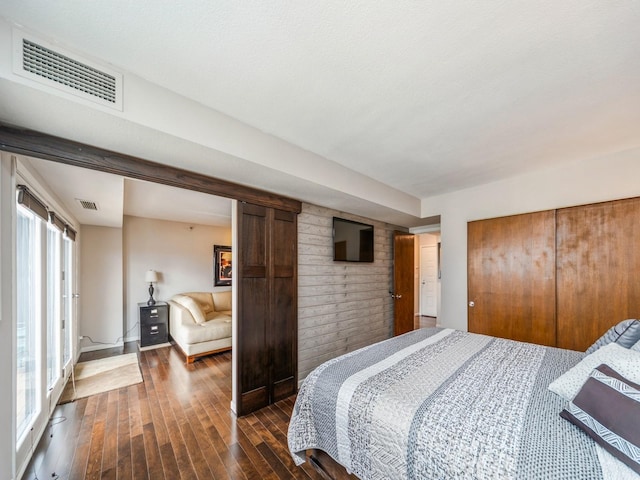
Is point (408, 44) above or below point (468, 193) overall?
above

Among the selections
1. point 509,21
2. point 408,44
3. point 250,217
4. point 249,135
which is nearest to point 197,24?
point 249,135

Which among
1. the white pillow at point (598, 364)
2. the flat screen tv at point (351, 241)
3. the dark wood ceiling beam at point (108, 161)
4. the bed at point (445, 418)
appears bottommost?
the bed at point (445, 418)

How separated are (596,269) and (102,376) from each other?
18.9ft

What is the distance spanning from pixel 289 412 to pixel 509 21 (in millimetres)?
3233

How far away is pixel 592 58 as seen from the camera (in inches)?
52.7

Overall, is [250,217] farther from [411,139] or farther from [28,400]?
[28,400]

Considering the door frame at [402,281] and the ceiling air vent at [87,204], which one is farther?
the door frame at [402,281]

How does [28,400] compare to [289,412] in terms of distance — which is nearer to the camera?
[28,400]

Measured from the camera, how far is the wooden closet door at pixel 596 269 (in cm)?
240

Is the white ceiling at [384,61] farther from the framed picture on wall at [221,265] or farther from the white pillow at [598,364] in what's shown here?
the framed picture on wall at [221,265]

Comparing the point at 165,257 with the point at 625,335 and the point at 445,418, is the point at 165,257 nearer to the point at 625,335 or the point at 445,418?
the point at 445,418

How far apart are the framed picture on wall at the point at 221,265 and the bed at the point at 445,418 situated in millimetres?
4465

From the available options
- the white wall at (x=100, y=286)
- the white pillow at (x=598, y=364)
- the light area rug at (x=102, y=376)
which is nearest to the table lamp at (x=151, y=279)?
the white wall at (x=100, y=286)

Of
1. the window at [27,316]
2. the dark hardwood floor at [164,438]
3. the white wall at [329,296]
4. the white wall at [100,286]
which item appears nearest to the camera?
the dark hardwood floor at [164,438]
